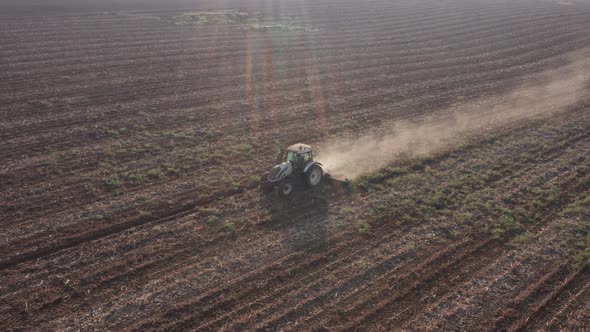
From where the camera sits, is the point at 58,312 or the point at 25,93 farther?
the point at 25,93

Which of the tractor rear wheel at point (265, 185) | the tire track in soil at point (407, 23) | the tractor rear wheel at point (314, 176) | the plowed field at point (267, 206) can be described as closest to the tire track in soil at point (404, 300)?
the plowed field at point (267, 206)

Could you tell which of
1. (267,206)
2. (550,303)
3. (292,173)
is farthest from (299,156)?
(550,303)

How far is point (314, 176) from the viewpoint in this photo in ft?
60.0

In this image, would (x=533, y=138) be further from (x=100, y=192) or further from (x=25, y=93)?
(x=25, y=93)

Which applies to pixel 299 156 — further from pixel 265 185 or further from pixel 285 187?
pixel 265 185

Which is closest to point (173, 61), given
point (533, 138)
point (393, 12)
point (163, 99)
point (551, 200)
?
point (163, 99)

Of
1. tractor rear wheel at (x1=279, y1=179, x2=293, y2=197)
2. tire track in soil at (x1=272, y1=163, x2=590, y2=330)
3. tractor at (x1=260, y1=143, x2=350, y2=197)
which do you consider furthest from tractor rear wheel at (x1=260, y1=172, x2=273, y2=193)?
tire track in soil at (x1=272, y1=163, x2=590, y2=330)

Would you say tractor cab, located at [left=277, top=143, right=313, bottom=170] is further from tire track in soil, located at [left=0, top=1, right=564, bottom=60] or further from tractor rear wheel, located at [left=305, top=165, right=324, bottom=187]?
tire track in soil, located at [left=0, top=1, right=564, bottom=60]

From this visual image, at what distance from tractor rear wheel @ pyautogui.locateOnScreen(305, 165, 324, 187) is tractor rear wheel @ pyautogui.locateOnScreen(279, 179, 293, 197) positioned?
731mm

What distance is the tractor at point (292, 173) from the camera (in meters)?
17.6

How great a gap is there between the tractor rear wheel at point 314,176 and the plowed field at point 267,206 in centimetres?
54

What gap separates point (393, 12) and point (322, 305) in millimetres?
70202

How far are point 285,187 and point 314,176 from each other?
4.66 ft

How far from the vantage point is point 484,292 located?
12836mm
